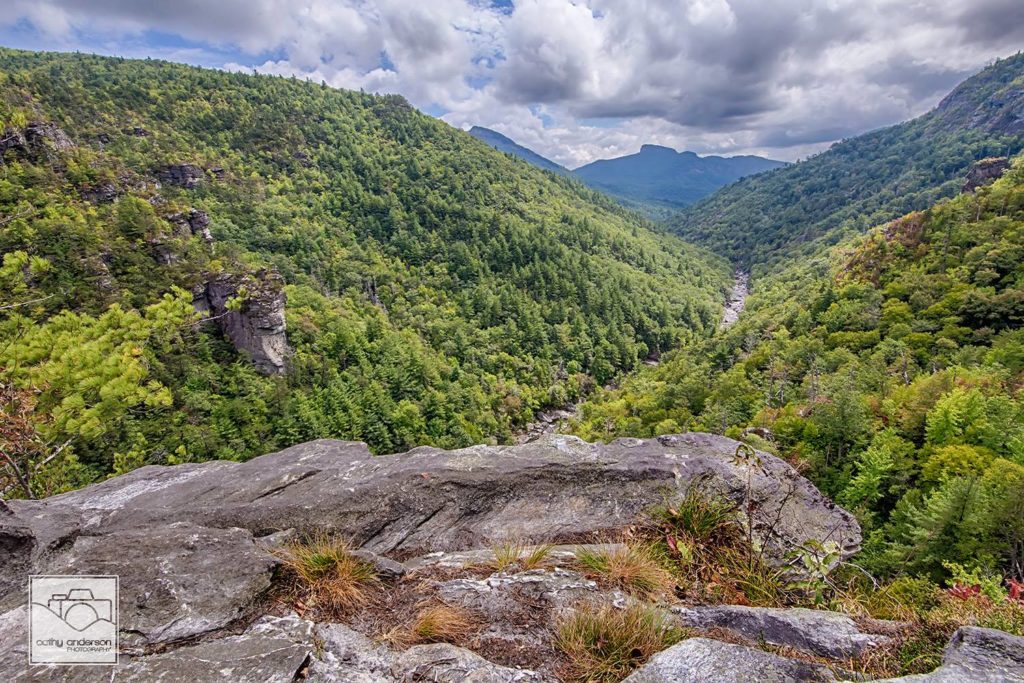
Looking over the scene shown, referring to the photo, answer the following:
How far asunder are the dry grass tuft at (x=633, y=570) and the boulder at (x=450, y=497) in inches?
64.5

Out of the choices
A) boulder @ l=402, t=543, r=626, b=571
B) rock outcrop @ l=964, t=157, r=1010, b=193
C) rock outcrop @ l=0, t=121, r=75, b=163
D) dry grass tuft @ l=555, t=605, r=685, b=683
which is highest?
rock outcrop @ l=964, t=157, r=1010, b=193

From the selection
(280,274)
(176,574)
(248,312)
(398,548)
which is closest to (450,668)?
(398,548)

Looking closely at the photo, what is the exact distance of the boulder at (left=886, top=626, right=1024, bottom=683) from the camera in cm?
339

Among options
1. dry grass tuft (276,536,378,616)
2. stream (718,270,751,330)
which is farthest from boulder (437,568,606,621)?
stream (718,270,751,330)

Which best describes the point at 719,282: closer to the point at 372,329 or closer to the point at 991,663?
the point at 372,329

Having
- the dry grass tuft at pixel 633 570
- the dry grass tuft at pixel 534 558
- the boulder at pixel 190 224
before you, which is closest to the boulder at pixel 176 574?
the dry grass tuft at pixel 534 558

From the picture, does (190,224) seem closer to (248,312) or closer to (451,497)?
(248,312)

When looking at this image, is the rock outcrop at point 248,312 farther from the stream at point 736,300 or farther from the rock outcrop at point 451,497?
the stream at point 736,300

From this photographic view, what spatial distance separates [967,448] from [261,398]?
62094 mm

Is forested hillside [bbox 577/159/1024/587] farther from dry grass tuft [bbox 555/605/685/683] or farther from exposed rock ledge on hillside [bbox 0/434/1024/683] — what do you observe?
dry grass tuft [bbox 555/605/685/683]

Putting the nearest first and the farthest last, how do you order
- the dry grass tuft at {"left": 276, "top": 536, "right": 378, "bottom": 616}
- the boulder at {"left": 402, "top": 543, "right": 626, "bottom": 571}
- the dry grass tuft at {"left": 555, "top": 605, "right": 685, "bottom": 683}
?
the dry grass tuft at {"left": 555, "top": 605, "right": 685, "bottom": 683}
the dry grass tuft at {"left": 276, "top": 536, "right": 378, "bottom": 616}
the boulder at {"left": 402, "top": 543, "right": 626, "bottom": 571}

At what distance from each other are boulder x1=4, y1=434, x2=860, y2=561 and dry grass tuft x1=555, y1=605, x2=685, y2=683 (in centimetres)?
318

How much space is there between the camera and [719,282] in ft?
543

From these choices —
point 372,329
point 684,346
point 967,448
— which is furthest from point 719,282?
point 967,448
